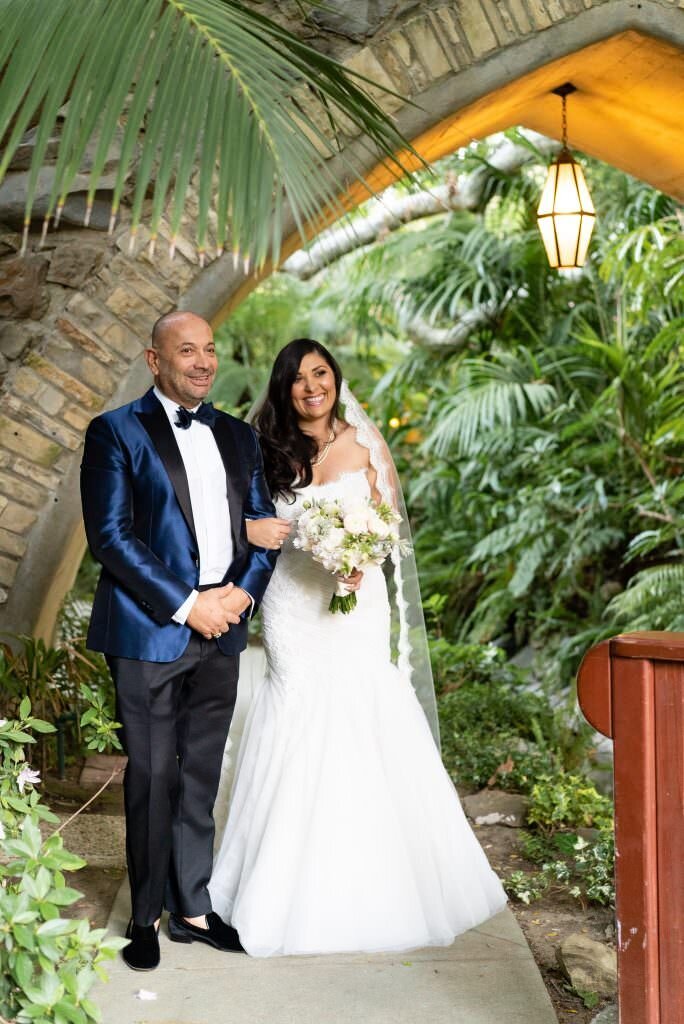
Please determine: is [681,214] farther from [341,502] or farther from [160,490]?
[160,490]

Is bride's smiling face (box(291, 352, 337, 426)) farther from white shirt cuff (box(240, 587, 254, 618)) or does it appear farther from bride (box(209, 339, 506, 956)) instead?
white shirt cuff (box(240, 587, 254, 618))


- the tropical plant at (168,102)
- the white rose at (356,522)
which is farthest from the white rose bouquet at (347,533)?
the tropical plant at (168,102)

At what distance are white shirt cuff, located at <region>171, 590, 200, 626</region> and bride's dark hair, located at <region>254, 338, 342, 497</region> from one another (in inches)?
28.4

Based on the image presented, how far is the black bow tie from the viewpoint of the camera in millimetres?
3508

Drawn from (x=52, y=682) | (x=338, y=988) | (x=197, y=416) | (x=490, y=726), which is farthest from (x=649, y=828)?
(x=490, y=726)

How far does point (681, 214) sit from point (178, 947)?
568cm

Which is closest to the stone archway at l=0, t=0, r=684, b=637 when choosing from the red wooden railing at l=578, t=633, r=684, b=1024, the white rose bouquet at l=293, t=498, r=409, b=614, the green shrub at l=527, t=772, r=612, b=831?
the white rose bouquet at l=293, t=498, r=409, b=614

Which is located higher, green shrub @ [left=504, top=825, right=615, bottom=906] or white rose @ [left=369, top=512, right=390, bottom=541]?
white rose @ [left=369, top=512, right=390, bottom=541]

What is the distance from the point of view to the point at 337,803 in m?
3.69

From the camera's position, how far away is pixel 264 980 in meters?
3.31

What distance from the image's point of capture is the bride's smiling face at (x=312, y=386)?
3953mm

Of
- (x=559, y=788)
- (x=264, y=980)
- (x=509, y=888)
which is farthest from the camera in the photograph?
(x=559, y=788)

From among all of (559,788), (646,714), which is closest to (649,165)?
(559,788)

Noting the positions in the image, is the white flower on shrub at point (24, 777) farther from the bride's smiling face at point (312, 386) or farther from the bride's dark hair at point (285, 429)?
the bride's smiling face at point (312, 386)
